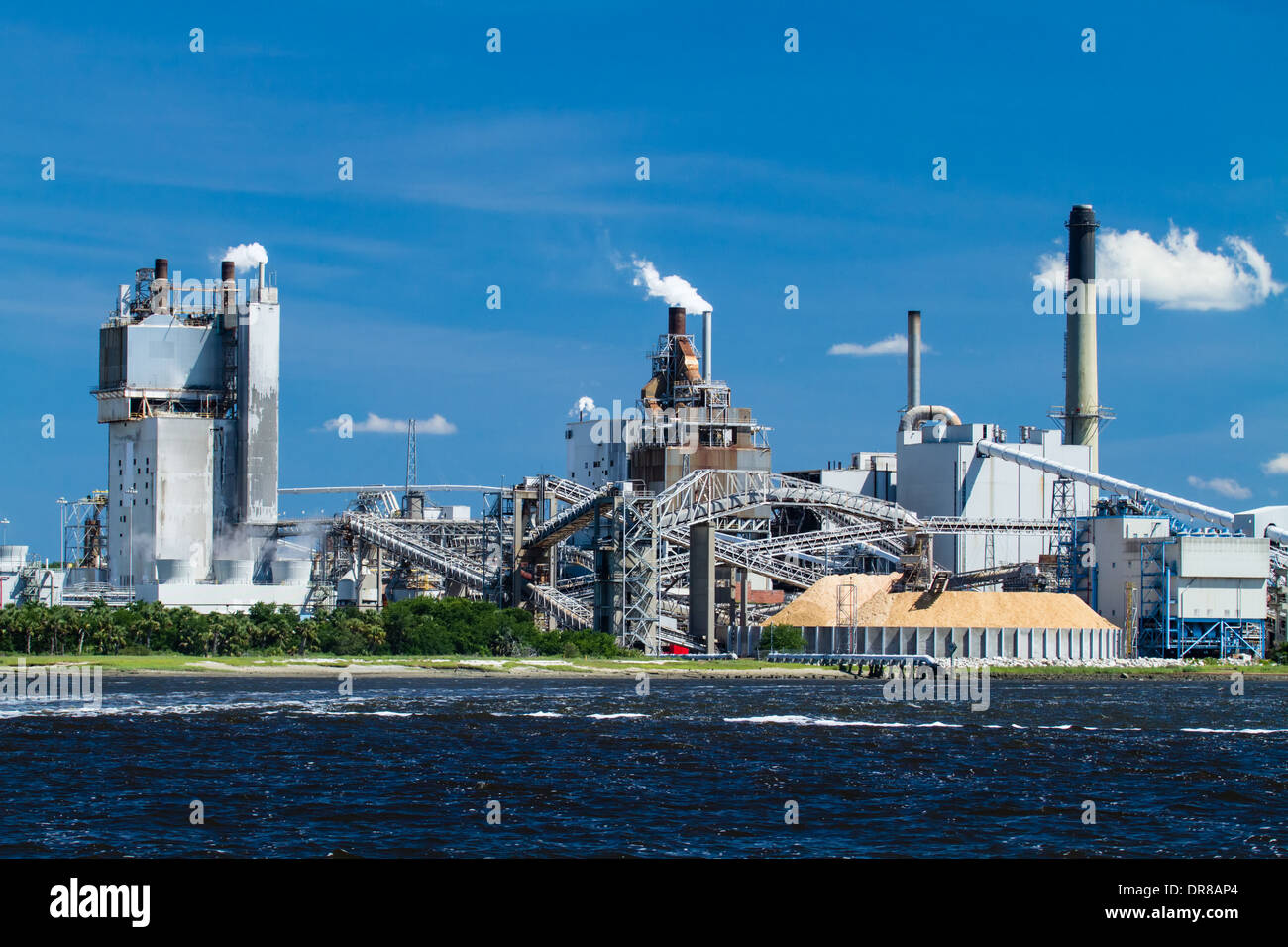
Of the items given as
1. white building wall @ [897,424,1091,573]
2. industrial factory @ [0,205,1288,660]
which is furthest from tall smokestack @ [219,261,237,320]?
white building wall @ [897,424,1091,573]

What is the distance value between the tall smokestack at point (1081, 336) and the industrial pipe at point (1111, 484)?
7.18 m

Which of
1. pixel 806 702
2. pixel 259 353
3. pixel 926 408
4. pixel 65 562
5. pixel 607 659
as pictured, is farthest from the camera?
pixel 926 408

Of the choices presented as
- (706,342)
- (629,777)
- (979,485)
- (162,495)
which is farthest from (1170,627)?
(629,777)

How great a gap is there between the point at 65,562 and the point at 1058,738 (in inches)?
3781

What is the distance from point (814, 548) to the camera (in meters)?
131

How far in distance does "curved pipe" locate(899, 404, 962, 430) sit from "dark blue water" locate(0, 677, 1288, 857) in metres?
72.8

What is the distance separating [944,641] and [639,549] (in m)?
22.1

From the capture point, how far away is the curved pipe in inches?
6063

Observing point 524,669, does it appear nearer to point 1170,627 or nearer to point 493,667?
point 493,667

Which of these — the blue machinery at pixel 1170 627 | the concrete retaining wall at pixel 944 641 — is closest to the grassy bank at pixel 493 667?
the concrete retaining wall at pixel 944 641

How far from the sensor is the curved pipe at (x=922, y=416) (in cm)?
15400

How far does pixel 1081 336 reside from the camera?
5778 inches
